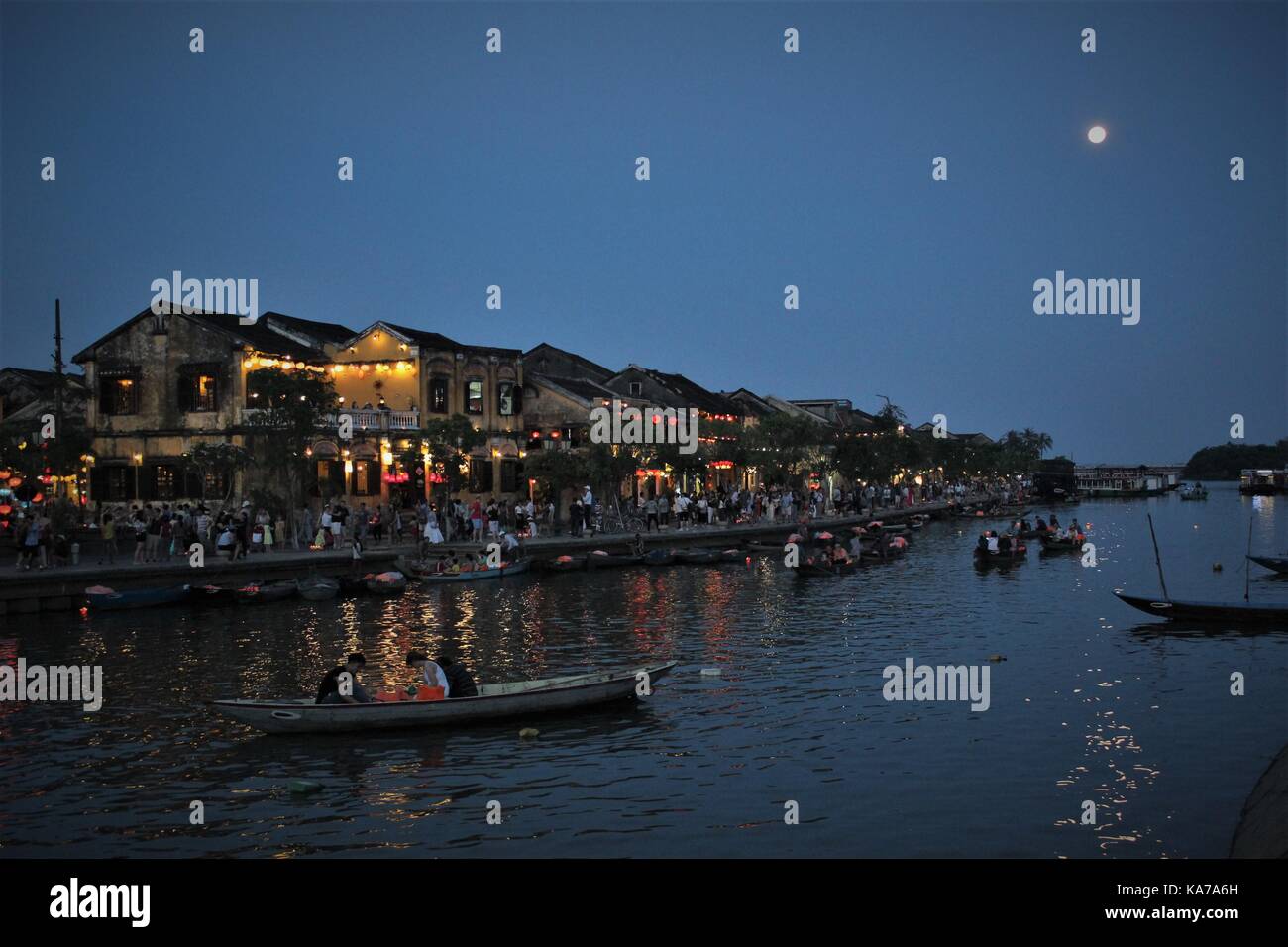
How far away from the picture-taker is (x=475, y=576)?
44.9 meters

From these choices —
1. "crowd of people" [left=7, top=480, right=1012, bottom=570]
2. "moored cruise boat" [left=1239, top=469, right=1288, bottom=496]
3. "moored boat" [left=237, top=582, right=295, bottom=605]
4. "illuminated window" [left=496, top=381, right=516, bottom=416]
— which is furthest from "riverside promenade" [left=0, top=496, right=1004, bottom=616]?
"moored cruise boat" [left=1239, top=469, right=1288, bottom=496]

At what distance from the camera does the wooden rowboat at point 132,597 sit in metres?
36.5

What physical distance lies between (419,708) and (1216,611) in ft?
72.6

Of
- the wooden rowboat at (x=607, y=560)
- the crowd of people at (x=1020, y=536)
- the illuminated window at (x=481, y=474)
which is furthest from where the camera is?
the illuminated window at (x=481, y=474)

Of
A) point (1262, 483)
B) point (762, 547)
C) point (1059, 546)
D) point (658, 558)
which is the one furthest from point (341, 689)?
point (1262, 483)

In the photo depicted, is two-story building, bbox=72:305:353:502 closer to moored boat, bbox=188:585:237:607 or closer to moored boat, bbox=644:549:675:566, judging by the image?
moored boat, bbox=188:585:237:607

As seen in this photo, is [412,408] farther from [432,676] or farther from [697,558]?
[432,676]

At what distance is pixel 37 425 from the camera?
51.9 m

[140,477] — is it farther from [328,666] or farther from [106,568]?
[328,666]

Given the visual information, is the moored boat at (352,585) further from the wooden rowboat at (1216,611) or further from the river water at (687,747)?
the wooden rowboat at (1216,611)

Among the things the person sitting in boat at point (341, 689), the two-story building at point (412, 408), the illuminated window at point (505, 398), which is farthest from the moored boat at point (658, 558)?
the person sitting in boat at point (341, 689)

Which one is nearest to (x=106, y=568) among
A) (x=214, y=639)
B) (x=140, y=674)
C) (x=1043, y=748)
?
(x=214, y=639)

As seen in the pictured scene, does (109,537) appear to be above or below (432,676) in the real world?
above

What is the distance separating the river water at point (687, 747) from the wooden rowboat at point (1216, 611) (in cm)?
79
